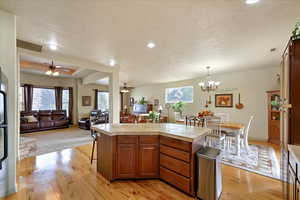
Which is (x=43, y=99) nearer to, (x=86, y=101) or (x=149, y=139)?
(x=86, y=101)

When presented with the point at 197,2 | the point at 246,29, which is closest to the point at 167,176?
the point at 197,2

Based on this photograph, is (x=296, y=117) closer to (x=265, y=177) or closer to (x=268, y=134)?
(x=265, y=177)

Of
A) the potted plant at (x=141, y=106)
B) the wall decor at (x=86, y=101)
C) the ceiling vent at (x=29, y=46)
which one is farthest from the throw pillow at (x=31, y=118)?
the potted plant at (x=141, y=106)

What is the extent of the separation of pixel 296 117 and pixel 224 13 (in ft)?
5.61

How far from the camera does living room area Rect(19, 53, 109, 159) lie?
603 cm

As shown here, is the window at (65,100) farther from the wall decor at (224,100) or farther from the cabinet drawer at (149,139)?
the wall decor at (224,100)

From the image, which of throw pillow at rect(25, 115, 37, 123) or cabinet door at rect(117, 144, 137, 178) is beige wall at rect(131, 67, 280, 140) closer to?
cabinet door at rect(117, 144, 137, 178)

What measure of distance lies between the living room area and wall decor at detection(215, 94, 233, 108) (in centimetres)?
517

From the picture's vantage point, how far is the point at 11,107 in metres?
2.03

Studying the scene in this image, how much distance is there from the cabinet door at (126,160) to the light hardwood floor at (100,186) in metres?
0.15

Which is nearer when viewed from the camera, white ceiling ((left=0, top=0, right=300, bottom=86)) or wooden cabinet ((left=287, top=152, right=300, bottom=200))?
wooden cabinet ((left=287, top=152, right=300, bottom=200))

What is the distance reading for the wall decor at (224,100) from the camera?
18.4 feet

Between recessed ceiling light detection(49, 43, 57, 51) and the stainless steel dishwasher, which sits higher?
recessed ceiling light detection(49, 43, 57, 51)

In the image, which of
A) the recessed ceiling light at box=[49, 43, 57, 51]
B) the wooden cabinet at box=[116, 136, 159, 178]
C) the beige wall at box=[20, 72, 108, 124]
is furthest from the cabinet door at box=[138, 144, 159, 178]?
the beige wall at box=[20, 72, 108, 124]
